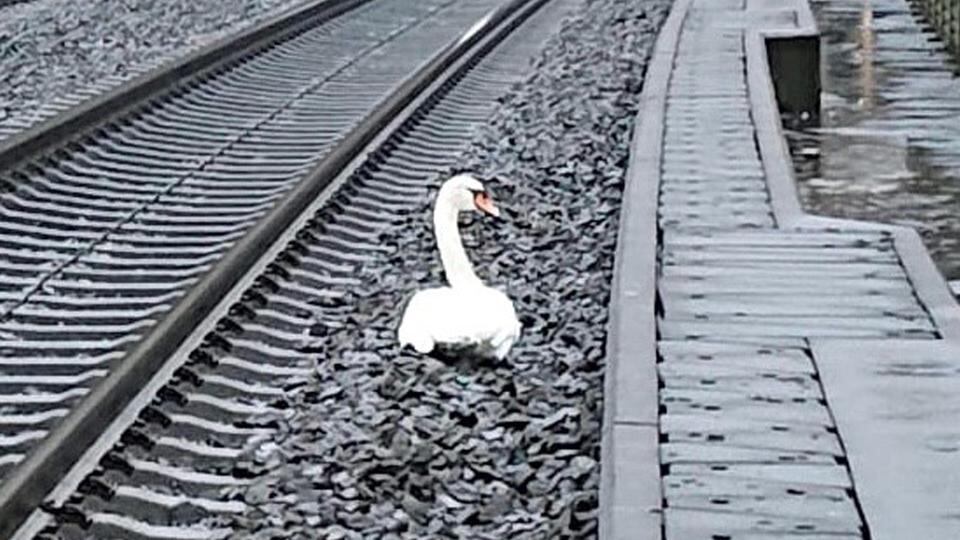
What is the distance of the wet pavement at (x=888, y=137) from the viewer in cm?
1161

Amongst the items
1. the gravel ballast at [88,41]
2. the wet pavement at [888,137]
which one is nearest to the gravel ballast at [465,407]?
the wet pavement at [888,137]

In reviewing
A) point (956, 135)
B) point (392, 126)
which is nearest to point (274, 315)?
point (392, 126)

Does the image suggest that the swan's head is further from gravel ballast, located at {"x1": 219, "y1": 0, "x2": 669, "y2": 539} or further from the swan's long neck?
gravel ballast, located at {"x1": 219, "y1": 0, "x2": 669, "y2": 539}

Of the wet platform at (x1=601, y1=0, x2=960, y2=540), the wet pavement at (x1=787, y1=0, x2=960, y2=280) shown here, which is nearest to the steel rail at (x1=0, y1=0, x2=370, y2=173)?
the wet platform at (x1=601, y1=0, x2=960, y2=540)

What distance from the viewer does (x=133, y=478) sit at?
6602mm

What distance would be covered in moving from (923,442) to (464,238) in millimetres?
4390

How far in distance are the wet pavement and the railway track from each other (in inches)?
91.0

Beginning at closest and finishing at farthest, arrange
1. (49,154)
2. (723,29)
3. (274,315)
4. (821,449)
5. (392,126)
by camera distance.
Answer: (821,449) → (274,315) → (49,154) → (392,126) → (723,29)

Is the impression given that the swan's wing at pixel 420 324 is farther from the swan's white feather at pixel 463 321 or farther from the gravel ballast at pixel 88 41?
the gravel ballast at pixel 88 41

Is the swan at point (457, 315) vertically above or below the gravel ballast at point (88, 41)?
above

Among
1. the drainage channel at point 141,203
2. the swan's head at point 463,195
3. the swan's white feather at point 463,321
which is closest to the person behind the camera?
the swan's white feather at point 463,321

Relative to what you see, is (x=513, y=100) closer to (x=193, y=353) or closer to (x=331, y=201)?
(x=331, y=201)

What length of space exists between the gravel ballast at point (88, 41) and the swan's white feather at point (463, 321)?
6.38 metres

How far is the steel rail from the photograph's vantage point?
12344 millimetres
